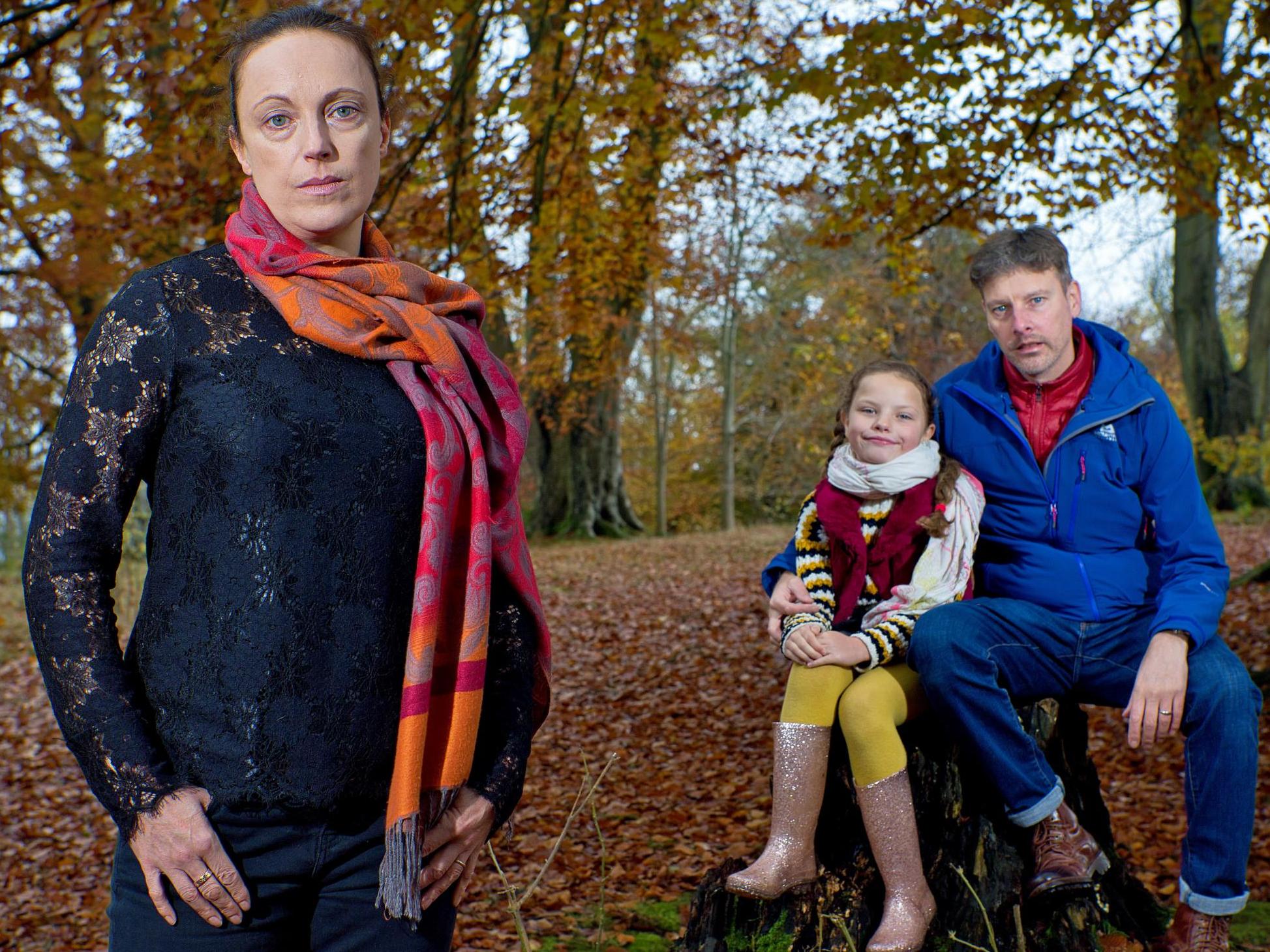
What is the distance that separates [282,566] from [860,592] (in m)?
2.03

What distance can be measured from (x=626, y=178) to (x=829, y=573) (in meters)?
8.04

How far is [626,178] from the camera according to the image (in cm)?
1066

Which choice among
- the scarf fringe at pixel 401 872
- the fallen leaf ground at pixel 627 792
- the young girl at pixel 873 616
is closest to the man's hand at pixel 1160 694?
the young girl at pixel 873 616

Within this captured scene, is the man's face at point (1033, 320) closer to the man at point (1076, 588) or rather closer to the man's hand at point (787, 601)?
the man at point (1076, 588)

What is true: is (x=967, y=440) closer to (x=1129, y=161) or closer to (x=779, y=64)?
(x=1129, y=161)

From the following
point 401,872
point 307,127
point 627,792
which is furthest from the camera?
point 627,792

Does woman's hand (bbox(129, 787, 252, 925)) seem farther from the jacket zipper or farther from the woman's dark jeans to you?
the jacket zipper

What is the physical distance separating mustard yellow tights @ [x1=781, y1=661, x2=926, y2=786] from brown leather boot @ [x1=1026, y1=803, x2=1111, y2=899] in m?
0.45

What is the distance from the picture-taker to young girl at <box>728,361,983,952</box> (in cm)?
284

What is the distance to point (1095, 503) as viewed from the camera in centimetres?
331

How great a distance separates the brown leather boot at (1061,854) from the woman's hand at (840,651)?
0.69 metres

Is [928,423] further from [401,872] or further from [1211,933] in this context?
[401,872]

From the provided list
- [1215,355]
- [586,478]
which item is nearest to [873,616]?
[1215,355]

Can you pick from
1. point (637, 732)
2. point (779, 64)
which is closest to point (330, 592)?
point (637, 732)
